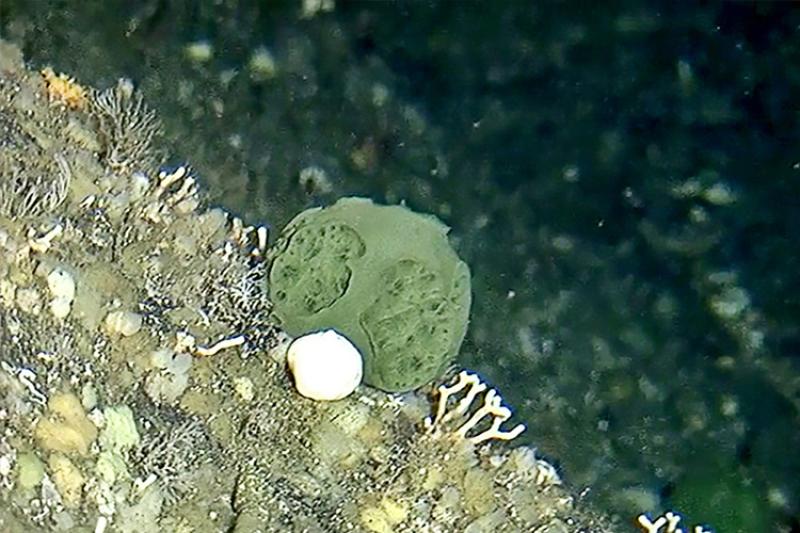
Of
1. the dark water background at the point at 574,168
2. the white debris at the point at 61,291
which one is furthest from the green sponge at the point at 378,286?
the white debris at the point at 61,291

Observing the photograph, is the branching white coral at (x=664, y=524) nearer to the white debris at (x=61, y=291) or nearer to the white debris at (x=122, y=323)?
the white debris at (x=122, y=323)

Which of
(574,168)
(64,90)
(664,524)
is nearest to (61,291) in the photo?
(64,90)

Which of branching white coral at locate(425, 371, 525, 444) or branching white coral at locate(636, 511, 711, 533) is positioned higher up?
branching white coral at locate(425, 371, 525, 444)

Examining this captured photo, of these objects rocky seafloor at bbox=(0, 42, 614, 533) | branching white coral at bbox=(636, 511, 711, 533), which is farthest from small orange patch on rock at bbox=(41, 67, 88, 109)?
branching white coral at bbox=(636, 511, 711, 533)

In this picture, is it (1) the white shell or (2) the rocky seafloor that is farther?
(1) the white shell

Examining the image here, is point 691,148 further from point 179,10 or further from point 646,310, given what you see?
point 179,10

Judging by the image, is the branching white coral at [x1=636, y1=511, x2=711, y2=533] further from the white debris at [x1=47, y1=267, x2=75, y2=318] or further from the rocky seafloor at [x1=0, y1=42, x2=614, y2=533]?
the white debris at [x1=47, y1=267, x2=75, y2=318]
